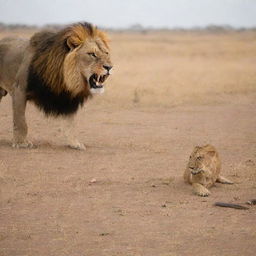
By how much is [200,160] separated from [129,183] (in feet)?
2.80

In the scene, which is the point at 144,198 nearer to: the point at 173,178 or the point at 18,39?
the point at 173,178

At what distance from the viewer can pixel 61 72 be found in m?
9.97

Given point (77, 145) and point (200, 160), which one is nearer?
point (200, 160)

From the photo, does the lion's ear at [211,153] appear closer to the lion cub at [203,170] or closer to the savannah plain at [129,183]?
the lion cub at [203,170]

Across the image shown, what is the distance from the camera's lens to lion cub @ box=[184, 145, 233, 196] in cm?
772

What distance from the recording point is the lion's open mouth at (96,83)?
9770 mm

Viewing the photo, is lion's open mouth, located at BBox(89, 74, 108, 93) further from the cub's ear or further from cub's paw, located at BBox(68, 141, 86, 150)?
cub's paw, located at BBox(68, 141, 86, 150)

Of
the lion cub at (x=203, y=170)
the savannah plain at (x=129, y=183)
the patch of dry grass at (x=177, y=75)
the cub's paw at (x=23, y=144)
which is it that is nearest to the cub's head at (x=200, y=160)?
the lion cub at (x=203, y=170)

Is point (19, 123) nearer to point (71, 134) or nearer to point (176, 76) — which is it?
point (71, 134)

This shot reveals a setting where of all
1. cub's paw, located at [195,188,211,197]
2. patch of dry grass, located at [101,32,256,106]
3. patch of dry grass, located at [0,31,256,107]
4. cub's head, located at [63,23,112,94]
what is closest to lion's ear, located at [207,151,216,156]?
cub's paw, located at [195,188,211,197]

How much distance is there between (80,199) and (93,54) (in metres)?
3.02

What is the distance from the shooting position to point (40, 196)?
7434mm

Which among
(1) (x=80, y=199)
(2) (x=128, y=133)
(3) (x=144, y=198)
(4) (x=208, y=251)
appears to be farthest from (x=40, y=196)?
(2) (x=128, y=133)

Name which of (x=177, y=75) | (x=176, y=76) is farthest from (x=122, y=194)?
(x=177, y=75)
